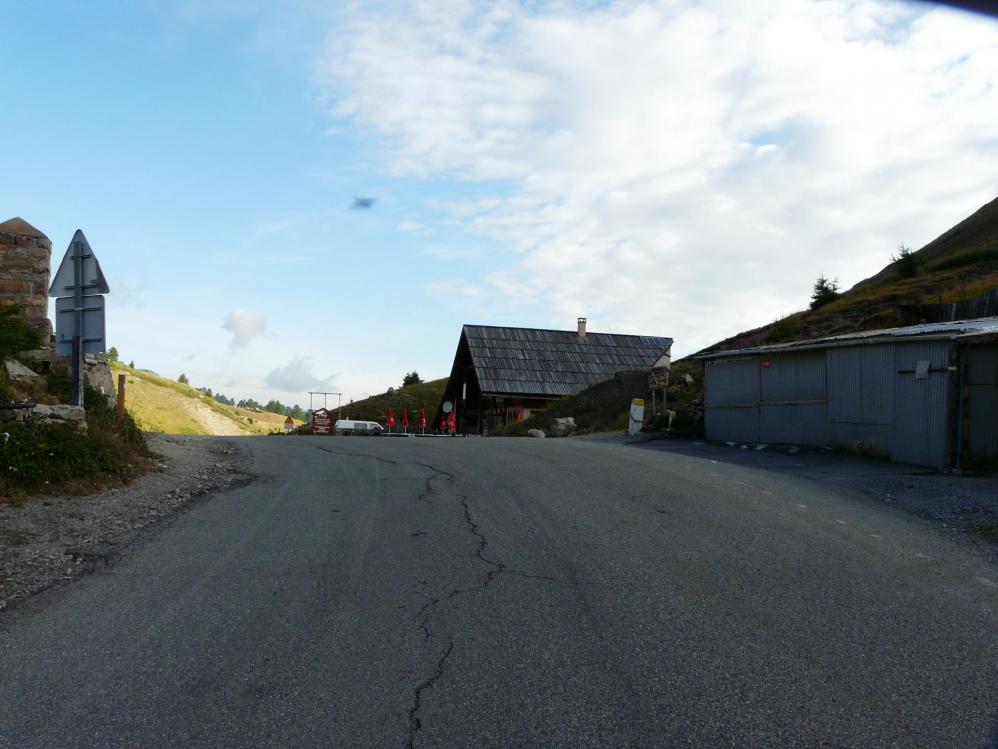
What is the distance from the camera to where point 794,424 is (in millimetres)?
20375

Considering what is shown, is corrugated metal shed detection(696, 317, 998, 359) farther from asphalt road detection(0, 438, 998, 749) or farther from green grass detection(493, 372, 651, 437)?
green grass detection(493, 372, 651, 437)

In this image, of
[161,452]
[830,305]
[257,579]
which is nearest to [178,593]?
[257,579]

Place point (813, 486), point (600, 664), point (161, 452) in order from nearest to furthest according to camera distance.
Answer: point (600, 664) → point (813, 486) → point (161, 452)

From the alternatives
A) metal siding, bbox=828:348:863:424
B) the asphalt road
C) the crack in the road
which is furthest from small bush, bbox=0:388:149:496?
metal siding, bbox=828:348:863:424

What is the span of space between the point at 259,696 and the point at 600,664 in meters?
1.95

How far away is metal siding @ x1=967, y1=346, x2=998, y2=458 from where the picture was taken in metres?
15.4

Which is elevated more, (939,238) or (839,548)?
(939,238)

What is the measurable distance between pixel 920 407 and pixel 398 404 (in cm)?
5698

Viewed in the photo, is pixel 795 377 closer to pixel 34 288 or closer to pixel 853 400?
pixel 853 400

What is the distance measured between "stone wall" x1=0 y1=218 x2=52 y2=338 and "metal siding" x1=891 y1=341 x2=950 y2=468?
15699 mm

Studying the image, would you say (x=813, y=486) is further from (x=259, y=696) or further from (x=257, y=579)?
(x=259, y=696)

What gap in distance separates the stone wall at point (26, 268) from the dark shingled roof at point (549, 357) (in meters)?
35.3

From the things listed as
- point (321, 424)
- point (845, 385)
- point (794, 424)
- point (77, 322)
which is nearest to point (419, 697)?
point (77, 322)

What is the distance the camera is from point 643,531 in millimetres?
9070
